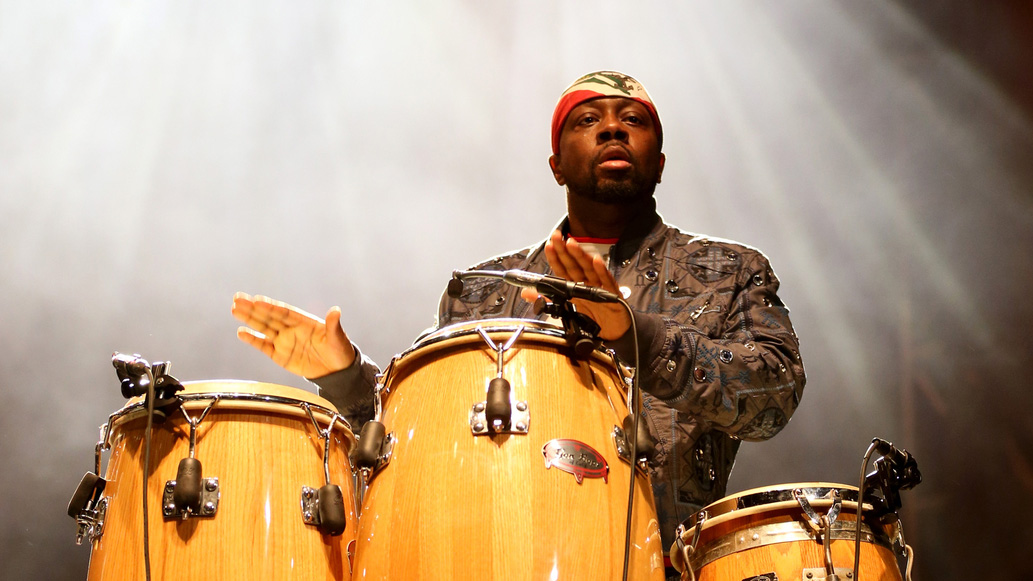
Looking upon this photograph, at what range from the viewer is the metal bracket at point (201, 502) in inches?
60.7

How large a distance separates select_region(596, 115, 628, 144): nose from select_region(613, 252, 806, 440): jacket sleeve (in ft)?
2.07

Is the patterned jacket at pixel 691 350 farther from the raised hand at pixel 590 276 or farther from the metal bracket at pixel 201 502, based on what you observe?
the metal bracket at pixel 201 502

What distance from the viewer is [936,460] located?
130 inches

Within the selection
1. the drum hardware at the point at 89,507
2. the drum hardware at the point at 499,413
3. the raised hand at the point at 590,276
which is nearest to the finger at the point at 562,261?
the raised hand at the point at 590,276

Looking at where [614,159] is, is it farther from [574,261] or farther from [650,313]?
[574,261]

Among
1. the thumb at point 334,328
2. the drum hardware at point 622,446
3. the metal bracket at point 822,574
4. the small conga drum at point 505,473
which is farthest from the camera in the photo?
the thumb at point 334,328

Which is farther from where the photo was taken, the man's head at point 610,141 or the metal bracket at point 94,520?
the man's head at point 610,141

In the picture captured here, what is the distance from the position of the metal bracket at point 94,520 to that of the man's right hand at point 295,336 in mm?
499

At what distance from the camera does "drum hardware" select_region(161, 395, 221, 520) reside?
5.00 feet

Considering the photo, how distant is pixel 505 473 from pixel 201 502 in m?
0.62

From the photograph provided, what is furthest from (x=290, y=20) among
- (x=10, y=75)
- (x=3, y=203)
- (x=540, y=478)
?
(x=540, y=478)

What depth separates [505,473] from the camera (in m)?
1.32

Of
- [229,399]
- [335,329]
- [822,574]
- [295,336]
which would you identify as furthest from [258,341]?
[822,574]

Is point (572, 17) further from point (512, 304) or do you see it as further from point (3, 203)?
point (3, 203)
